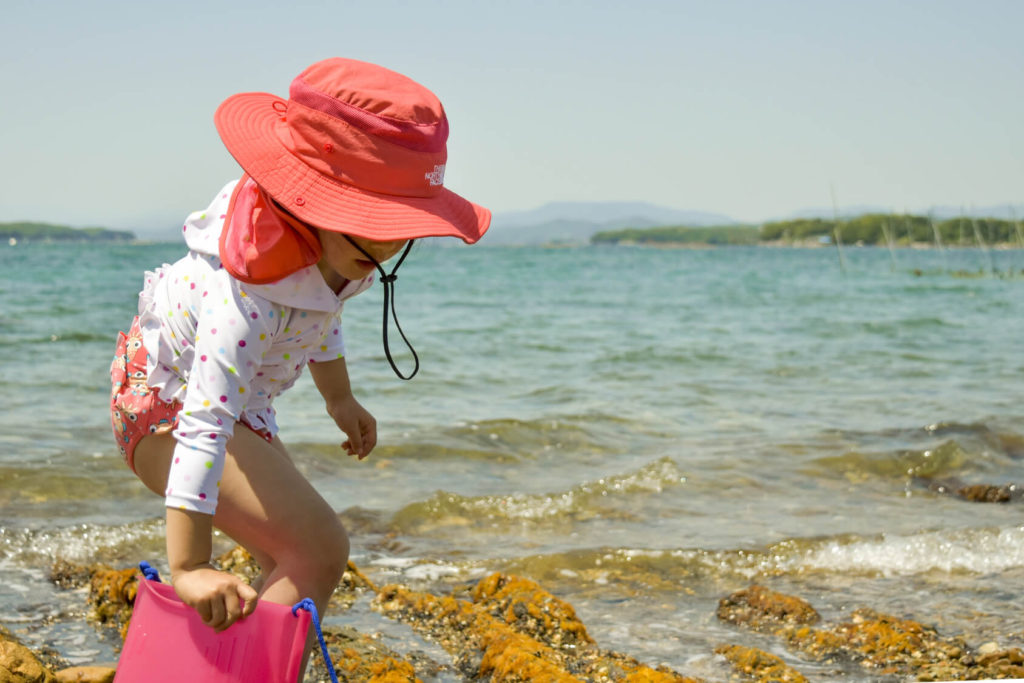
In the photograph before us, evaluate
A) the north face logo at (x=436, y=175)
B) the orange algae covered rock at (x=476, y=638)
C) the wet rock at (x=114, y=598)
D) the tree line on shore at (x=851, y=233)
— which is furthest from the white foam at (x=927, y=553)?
the tree line on shore at (x=851, y=233)

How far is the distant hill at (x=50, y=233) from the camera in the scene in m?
26.6

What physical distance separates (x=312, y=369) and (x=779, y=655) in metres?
1.78

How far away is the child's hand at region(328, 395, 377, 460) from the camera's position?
2.44 metres

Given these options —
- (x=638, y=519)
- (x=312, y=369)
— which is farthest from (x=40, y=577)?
(x=638, y=519)

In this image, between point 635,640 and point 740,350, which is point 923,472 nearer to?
point 635,640

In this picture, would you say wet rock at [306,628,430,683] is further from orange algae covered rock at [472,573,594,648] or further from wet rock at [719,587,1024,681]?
wet rock at [719,587,1024,681]

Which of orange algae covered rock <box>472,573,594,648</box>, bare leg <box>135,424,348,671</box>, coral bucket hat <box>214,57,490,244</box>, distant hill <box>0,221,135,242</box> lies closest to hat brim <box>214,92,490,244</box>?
coral bucket hat <box>214,57,490,244</box>

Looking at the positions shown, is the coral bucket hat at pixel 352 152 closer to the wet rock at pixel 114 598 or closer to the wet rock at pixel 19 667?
the wet rock at pixel 19 667

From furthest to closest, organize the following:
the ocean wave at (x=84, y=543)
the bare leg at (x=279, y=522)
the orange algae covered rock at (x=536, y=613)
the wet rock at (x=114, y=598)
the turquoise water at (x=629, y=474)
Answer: the ocean wave at (x=84, y=543), the turquoise water at (x=629, y=474), the wet rock at (x=114, y=598), the orange algae covered rock at (x=536, y=613), the bare leg at (x=279, y=522)

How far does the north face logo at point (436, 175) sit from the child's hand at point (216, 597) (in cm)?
84

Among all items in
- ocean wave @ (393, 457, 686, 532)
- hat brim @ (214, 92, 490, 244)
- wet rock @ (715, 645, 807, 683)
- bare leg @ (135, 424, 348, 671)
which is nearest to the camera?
hat brim @ (214, 92, 490, 244)

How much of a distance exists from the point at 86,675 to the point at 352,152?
1.65m

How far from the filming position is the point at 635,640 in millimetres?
3229

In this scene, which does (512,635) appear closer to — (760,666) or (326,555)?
(760,666)
